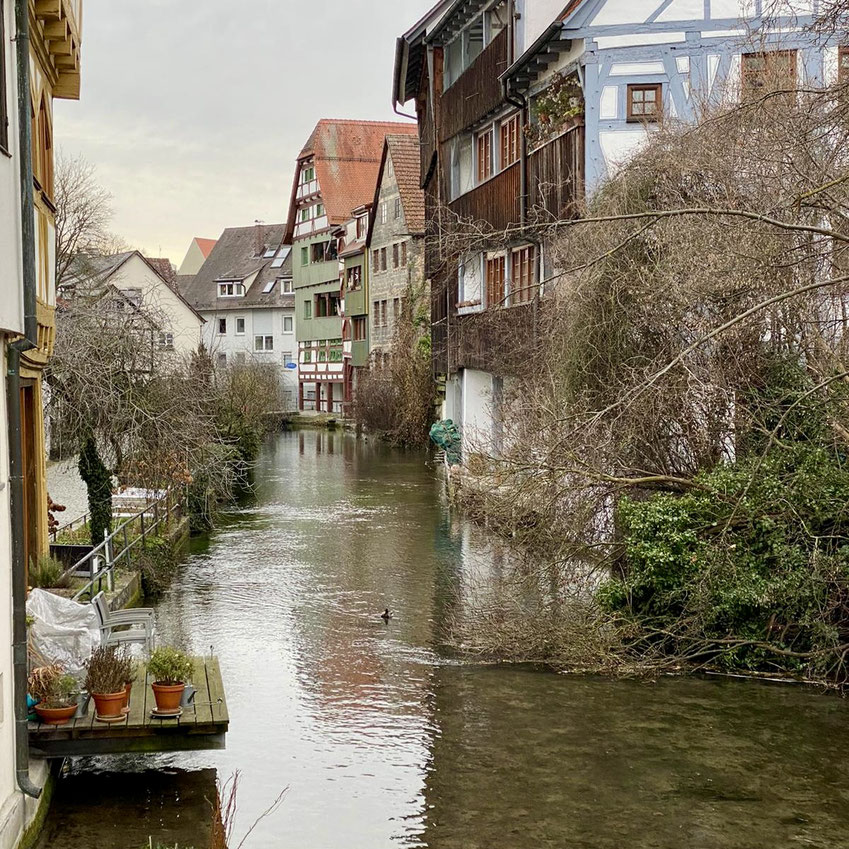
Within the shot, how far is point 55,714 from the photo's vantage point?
349 inches

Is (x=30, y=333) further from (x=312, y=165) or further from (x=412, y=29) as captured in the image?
(x=312, y=165)

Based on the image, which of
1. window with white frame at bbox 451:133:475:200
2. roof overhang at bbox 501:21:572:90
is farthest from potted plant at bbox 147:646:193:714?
window with white frame at bbox 451:133:475:200

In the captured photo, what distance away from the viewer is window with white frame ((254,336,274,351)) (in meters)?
76.4

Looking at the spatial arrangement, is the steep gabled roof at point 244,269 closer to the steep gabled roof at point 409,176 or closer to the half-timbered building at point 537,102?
the steep gabled roof at point 409,176

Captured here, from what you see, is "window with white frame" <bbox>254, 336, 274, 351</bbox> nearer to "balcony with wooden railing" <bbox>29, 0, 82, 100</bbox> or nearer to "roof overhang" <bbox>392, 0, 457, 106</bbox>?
"roof overhang" <bbox>392, 0, 457, 106</bbox>

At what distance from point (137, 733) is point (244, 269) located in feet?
239

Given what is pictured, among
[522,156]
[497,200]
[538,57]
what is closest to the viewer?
[538,57]

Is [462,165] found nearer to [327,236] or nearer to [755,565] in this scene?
[755,565]

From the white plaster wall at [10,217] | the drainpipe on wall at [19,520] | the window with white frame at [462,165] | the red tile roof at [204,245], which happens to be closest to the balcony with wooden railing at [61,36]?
the white plaster wall at [10,217]

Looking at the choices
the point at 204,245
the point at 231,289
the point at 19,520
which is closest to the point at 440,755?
the point at 19,520

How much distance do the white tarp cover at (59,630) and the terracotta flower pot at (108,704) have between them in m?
1.15

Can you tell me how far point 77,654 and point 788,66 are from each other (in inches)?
485

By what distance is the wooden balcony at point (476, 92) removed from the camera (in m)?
25.1

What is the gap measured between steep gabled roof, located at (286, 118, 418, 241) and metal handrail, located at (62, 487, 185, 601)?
139ft
